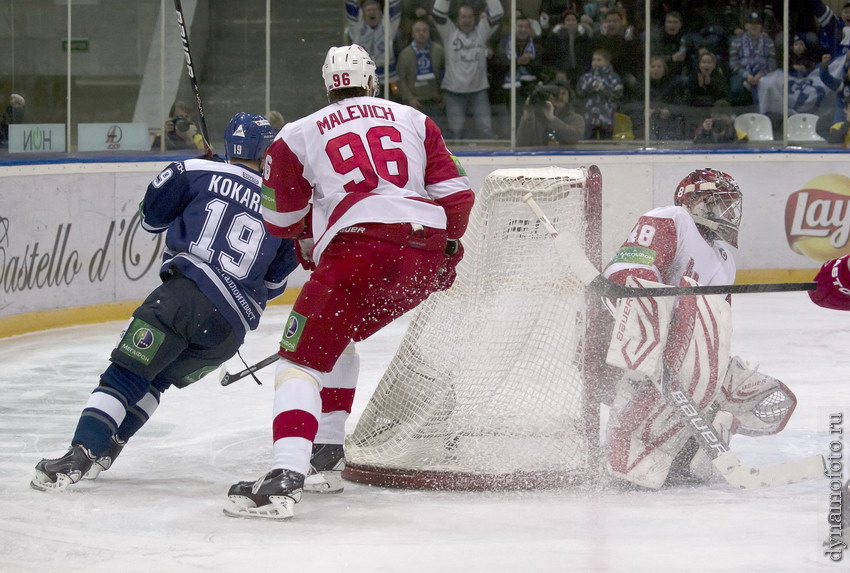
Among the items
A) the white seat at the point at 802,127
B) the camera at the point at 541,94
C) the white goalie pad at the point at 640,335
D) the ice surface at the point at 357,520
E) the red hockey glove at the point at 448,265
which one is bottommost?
the ice surface at the point at 357,520

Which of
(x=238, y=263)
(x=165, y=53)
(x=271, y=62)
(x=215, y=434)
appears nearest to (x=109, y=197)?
(x=165, y=53)

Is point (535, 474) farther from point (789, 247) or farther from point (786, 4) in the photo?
point (786, 4)

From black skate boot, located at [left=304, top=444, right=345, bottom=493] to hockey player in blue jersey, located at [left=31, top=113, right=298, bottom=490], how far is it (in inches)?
15.0

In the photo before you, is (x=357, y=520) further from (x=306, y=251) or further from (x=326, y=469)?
(x=306, y=251)

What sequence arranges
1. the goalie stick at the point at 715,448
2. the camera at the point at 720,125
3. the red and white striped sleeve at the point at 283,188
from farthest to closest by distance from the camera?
the camera at the point at 720,125, the goalie stick at the point at 715,448, the red and white striped sleeve at the point at 283,188

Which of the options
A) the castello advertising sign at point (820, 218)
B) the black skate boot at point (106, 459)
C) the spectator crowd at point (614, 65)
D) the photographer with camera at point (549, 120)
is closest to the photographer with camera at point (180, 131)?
the spectator crowd at point (614, 65)

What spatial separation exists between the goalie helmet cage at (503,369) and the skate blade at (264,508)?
447mm

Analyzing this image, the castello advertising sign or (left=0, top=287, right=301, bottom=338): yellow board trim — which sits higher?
the castello advertising sign

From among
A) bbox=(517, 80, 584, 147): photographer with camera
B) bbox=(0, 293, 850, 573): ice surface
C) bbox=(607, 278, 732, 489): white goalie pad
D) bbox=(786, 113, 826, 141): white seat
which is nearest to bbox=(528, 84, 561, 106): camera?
bbox=(517, 80, 584, 147): photographer with camera

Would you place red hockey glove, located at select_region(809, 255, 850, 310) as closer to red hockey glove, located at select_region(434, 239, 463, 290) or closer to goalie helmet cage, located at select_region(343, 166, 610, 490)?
goalie helmet cage, located at select_region(343, 166, 610, 490)

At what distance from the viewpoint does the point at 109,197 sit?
620 centimetres

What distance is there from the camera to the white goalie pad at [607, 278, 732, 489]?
3.20 metres

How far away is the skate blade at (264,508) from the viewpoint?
9.31 feet

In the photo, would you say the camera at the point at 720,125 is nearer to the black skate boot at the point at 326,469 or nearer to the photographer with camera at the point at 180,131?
the photographer with camera at the point at 180,131
